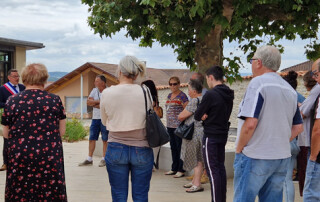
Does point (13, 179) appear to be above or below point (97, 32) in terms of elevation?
below

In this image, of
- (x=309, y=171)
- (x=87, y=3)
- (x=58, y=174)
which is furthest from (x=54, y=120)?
(x=87, y=3)

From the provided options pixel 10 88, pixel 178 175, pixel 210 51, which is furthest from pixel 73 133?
pixel 210 51

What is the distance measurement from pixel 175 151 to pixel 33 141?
172 inches

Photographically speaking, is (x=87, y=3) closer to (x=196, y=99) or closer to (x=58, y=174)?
(x=196, y=99)

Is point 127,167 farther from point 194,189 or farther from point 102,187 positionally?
point 102,187

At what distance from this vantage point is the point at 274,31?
30.6ft

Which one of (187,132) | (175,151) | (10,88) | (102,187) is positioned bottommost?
(102,187)

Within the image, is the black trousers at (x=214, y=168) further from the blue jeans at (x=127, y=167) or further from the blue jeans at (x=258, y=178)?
the blue jeans at (x=258, y=178)

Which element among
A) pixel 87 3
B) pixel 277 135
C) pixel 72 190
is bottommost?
pixel 72 190

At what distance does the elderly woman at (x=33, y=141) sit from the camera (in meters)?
3.79

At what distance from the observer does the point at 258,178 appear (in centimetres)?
339

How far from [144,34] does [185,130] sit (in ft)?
11.1

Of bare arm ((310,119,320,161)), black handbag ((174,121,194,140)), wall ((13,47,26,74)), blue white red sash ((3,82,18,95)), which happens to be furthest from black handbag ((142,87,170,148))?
wall ((13,47,26,74))

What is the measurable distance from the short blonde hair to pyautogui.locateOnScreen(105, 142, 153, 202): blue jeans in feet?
2.91
